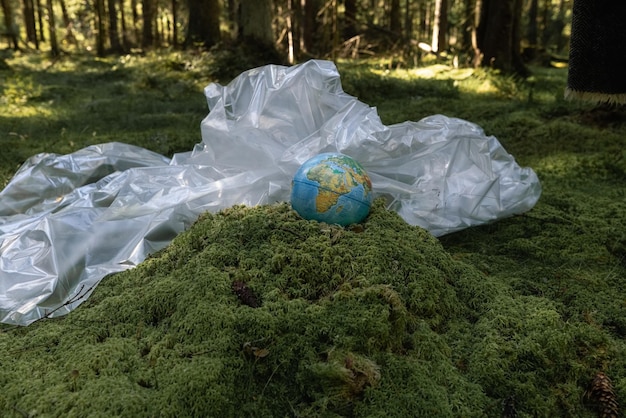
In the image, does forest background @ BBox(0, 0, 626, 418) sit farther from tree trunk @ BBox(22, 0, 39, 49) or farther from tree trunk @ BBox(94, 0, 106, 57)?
tree trunk @ BBox(22, 0, 39, 49)

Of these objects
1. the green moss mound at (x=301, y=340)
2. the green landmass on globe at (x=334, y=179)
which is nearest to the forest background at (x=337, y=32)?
the green landmass on globe at (x=334, y=179)

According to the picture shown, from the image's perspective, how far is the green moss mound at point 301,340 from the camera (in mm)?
2158

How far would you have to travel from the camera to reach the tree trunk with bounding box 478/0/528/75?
9.45 metres

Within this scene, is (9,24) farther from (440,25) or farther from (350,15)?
(440,25)

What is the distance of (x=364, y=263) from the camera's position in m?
2.78

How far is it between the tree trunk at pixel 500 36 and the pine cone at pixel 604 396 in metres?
8.51

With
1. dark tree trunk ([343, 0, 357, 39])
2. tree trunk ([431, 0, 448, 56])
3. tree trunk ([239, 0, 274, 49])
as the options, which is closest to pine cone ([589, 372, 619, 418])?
tree trunk ([239, 0, 274, 49])

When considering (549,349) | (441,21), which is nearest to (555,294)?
(549,349)

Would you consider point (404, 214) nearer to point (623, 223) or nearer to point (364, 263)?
point (364, 263)

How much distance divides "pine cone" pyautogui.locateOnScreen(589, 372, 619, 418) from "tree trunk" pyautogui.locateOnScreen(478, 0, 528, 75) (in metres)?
8.51

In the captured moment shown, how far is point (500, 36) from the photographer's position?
972 cm

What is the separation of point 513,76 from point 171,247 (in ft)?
27.1

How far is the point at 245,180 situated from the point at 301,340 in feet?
5.59

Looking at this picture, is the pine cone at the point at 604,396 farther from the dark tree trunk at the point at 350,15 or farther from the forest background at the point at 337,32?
Result: the dark tree trunk at the point at 350,15
